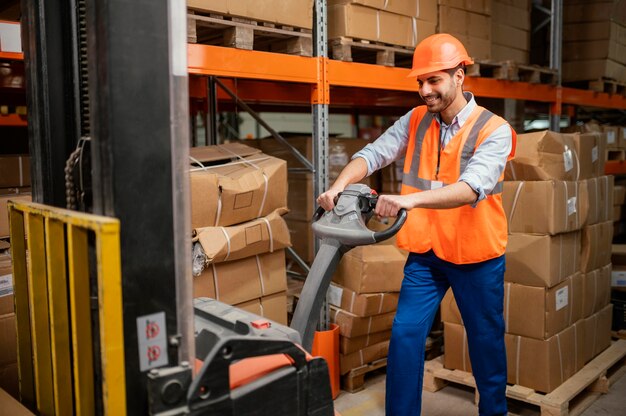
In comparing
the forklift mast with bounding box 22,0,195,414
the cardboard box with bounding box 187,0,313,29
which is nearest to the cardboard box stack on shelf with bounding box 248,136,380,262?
the cardboard box with bounding box 187,0,313,29

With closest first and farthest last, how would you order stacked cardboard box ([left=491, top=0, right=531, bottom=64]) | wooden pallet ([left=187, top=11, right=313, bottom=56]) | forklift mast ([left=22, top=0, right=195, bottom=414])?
forklift mast ([left=22, top=0, right=195, bottom=414]) → wooden pallet ([left=187, top=11, right=313, bottom=56]) → stacked cardboard box ([left=491, top=0, right=531, bottom=64])

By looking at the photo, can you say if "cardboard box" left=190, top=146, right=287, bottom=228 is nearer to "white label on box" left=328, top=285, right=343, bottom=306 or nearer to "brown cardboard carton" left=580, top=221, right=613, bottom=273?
"white label on box" left=328, top=285, right=343, bottom=306

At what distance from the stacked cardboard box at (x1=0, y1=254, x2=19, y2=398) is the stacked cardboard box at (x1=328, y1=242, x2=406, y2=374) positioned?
220 cm

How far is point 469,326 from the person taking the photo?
11.4 ft

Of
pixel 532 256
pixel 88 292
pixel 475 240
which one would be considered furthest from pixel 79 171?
pixel 532 256

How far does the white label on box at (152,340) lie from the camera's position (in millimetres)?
1606

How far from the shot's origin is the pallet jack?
160 centimetres

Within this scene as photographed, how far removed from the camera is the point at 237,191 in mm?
3664

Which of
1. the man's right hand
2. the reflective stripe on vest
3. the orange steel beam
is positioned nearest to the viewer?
the man's right hand

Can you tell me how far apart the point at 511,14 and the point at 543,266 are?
3446 mm

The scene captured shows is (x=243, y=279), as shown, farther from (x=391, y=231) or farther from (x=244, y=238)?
(x=391, y=231)

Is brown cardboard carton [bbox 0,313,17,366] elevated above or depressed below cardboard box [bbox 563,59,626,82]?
below

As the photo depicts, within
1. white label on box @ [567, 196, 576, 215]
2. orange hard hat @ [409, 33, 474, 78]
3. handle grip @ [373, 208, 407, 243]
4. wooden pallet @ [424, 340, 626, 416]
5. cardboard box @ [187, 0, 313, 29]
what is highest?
cardboard box @ [187, 0, 313, 29]

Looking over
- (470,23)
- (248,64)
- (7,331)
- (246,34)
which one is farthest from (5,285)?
(470,23)
